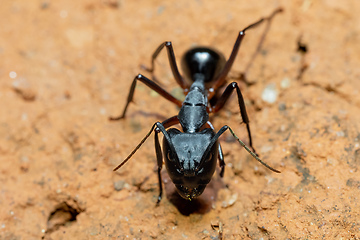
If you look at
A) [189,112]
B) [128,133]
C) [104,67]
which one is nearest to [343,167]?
[189,112]

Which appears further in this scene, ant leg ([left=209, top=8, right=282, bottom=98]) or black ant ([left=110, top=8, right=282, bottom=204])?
ant leg ([left=209, top=8, right=282, bottom=98])

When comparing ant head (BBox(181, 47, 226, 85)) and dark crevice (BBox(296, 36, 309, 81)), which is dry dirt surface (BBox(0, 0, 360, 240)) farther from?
ant head (BBox(181, 47, 226, 85))

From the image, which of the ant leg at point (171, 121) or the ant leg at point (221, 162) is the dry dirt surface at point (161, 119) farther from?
the ant leg at point (171, 121)

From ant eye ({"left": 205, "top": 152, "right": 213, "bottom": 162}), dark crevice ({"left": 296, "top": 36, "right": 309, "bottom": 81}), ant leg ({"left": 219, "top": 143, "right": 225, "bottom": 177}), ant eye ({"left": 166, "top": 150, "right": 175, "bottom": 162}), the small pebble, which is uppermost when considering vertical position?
dark crevice ({"left": 296, "top": 36, "right": 309, "bottom": 81})

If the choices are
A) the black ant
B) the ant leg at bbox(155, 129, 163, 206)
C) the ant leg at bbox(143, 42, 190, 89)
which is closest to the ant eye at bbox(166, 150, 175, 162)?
the black ant

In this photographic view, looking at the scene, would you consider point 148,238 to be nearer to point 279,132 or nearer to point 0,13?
point 279,132

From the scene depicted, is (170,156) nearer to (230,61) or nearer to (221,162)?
(221,162)
